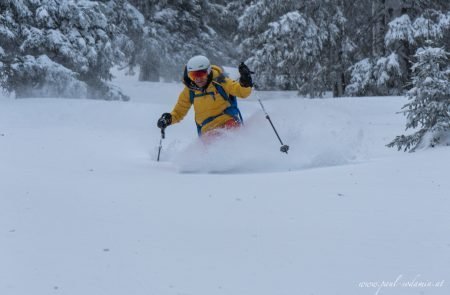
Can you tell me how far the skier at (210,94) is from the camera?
304 inches

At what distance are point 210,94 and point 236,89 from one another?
0.41 meters

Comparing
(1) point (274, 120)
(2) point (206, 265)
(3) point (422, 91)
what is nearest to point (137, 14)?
(1) point (274, 120)

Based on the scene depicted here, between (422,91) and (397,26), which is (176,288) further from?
(397,26)

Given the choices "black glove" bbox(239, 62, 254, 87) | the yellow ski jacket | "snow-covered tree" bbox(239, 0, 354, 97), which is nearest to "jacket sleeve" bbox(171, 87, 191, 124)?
the yellow ski jacket

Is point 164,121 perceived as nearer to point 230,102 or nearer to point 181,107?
point 181,107

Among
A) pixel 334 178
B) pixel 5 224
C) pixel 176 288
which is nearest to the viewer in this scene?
pixel 176 288

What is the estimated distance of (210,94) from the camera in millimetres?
7945

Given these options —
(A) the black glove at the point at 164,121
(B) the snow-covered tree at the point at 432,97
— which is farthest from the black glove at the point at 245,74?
(B) the snow-covered tree at the point at 432,97

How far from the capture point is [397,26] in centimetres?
1744

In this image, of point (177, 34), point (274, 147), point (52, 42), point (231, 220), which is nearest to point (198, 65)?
point (274, 147)

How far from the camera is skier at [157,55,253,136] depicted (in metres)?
7.71

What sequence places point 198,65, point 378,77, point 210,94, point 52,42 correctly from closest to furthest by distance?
point 198,65 → point 210,94 → point 52,42 → point 378,77

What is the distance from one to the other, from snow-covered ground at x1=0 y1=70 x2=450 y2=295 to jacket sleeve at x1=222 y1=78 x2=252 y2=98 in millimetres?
549

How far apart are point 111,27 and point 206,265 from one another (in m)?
15.7
